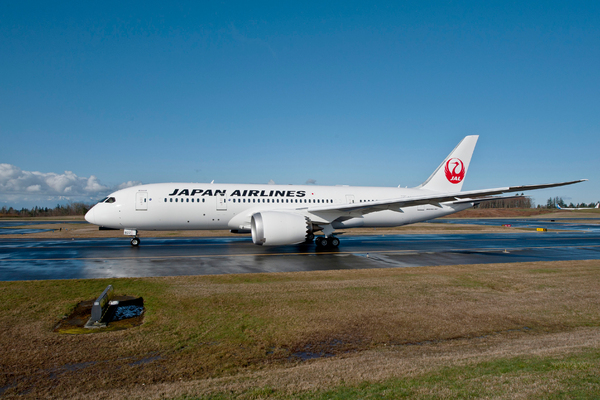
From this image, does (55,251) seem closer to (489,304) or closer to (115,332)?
(115,332)

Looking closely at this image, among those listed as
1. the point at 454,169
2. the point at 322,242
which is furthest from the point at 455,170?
the point at 322,242

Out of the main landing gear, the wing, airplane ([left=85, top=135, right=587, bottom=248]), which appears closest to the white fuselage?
airplane ([left=85, top=135, right=587, bottom=248])

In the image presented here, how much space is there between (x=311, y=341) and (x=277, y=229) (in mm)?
12533

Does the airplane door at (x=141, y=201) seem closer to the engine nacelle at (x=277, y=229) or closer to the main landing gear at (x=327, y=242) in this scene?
the engine nacelle at (x=277, y=229)

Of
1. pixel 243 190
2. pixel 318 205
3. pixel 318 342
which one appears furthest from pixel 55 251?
pixel 318 342

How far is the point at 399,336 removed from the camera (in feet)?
23.0

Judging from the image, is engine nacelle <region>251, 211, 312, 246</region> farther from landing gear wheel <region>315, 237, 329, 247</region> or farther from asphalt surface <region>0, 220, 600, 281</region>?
landing gear wheel <region>315, 237, 329, 247</region>

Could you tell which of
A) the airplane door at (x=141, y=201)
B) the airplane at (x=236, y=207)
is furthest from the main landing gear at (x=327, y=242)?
the airplane door at (x=141, y=201)

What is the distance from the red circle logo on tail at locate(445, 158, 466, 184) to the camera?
28406 mm

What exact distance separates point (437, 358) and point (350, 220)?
18.4 meters

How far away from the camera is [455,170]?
93.6ft

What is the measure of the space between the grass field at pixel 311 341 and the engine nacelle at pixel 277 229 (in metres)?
7.29

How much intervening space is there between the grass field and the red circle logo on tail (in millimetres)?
17609

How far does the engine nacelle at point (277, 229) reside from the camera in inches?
750
